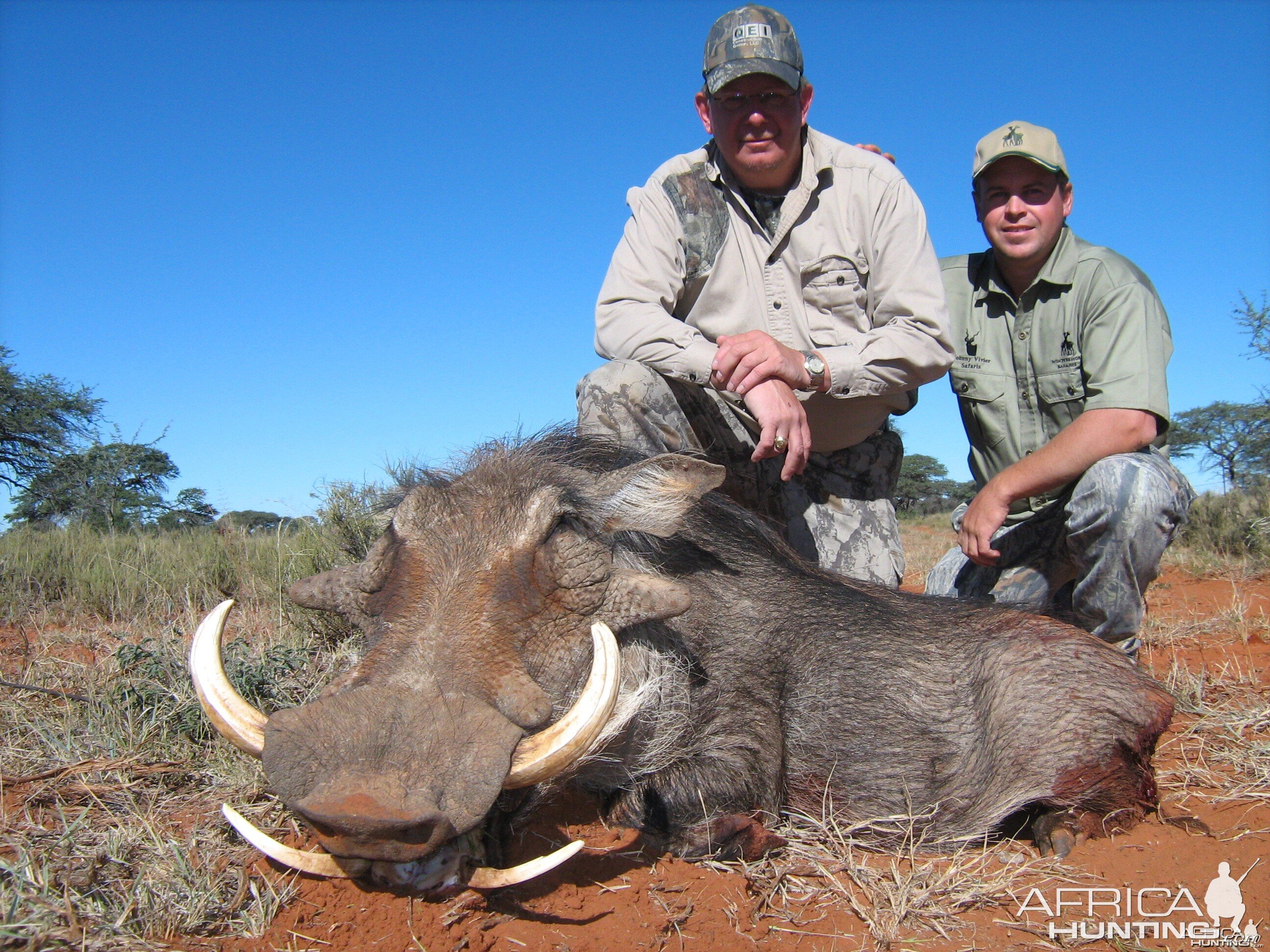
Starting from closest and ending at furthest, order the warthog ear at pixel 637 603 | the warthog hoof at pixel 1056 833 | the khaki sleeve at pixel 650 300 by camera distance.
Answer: the warthog ear at pixel 637 603
the warthog hoof at pixel 1056 833
the khaki sleeve at pixel 650 300

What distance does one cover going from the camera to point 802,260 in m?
3.85

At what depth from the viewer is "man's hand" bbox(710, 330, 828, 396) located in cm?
299

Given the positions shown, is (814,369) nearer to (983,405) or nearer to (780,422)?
(780,422)

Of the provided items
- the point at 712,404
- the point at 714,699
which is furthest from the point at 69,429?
the point at 714,699

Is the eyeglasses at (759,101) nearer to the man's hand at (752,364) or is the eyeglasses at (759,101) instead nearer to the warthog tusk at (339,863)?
the man's hand at (752,364)

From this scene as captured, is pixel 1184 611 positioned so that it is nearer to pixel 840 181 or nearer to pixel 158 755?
pixel 840 181

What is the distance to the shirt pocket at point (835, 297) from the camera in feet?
12.6

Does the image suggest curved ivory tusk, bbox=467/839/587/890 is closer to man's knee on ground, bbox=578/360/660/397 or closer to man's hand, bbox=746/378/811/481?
man's hand, bbox=746/378/811/481

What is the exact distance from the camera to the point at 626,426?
3.41 m

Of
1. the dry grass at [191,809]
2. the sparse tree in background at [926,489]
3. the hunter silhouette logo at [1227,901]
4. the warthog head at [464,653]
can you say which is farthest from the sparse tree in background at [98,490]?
the sparse tree in background at [926,489]

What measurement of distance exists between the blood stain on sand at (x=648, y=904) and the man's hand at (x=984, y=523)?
3.50ft

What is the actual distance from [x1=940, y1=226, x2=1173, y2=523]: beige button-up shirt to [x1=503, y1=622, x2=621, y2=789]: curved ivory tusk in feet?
7.99

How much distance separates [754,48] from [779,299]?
99 cm

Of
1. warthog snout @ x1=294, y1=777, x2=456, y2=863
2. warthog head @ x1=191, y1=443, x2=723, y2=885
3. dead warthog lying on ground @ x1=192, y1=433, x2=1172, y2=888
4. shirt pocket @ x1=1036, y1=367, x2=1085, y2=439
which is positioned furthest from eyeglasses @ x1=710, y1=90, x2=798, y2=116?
warthog snout @ x1=294, y1=777, x2=456, y2=863
